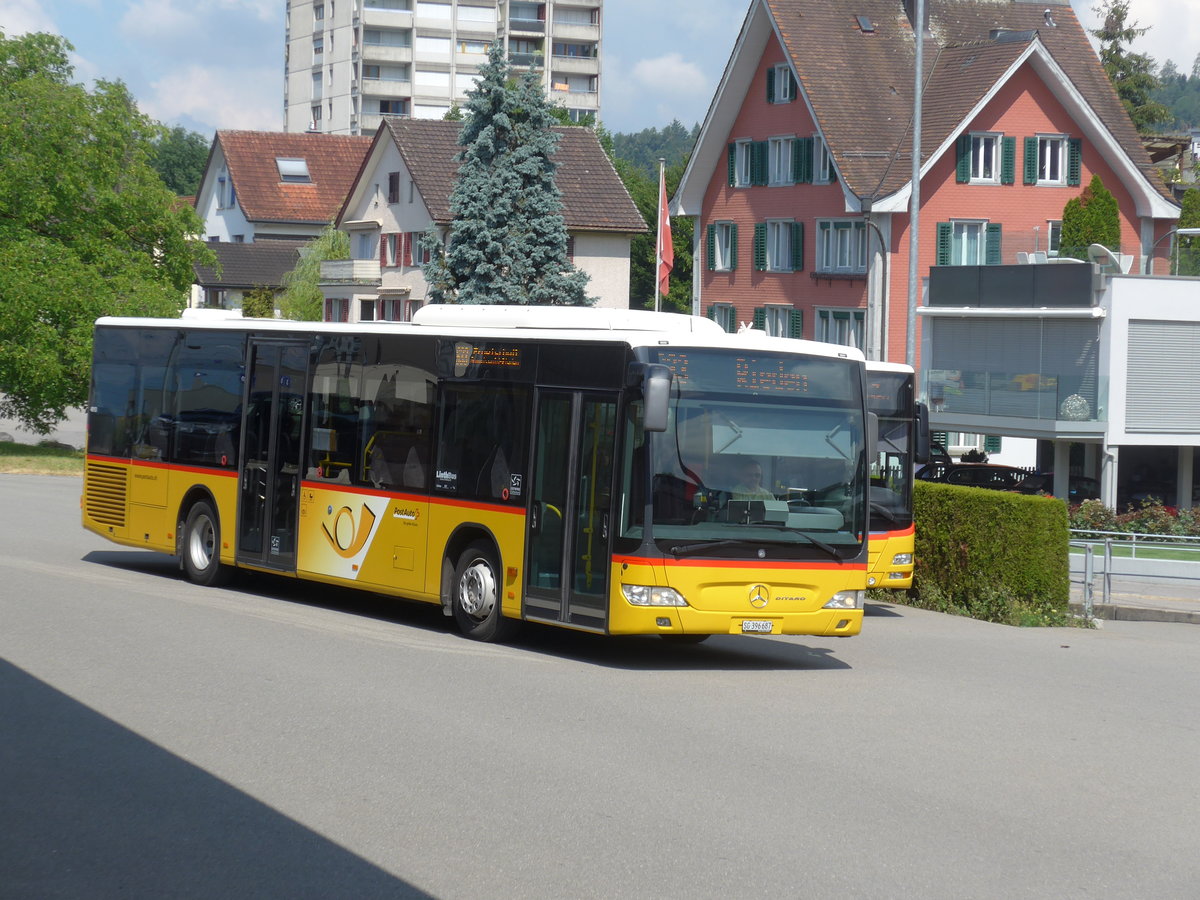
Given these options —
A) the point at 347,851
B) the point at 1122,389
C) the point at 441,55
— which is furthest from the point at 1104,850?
the point at 441,55

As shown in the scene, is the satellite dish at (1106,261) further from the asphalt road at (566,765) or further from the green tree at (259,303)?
the green tree at (259,303)

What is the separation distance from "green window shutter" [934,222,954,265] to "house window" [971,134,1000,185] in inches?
72.5

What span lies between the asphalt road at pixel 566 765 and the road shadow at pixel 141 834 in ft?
→ 0.07

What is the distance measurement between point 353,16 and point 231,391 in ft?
361

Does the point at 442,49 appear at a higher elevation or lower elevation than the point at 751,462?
higher

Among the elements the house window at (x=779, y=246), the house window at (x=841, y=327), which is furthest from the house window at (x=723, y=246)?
the house window at (x=841, y=327)

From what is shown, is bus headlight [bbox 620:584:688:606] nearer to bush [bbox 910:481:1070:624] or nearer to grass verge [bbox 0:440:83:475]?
bush [bbox 910:481:1070:624]

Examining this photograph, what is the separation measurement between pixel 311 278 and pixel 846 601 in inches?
2544

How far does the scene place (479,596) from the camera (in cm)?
1476

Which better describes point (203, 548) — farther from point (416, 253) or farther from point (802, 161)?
point (416, 253)

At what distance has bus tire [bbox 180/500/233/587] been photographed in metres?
18.6

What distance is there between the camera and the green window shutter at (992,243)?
49341mm

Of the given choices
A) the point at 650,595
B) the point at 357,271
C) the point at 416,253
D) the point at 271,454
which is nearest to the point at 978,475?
the point at 271,454

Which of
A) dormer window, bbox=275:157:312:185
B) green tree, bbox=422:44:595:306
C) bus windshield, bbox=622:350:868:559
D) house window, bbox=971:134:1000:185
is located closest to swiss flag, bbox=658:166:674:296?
green tree, bbox=422:44:595:306
